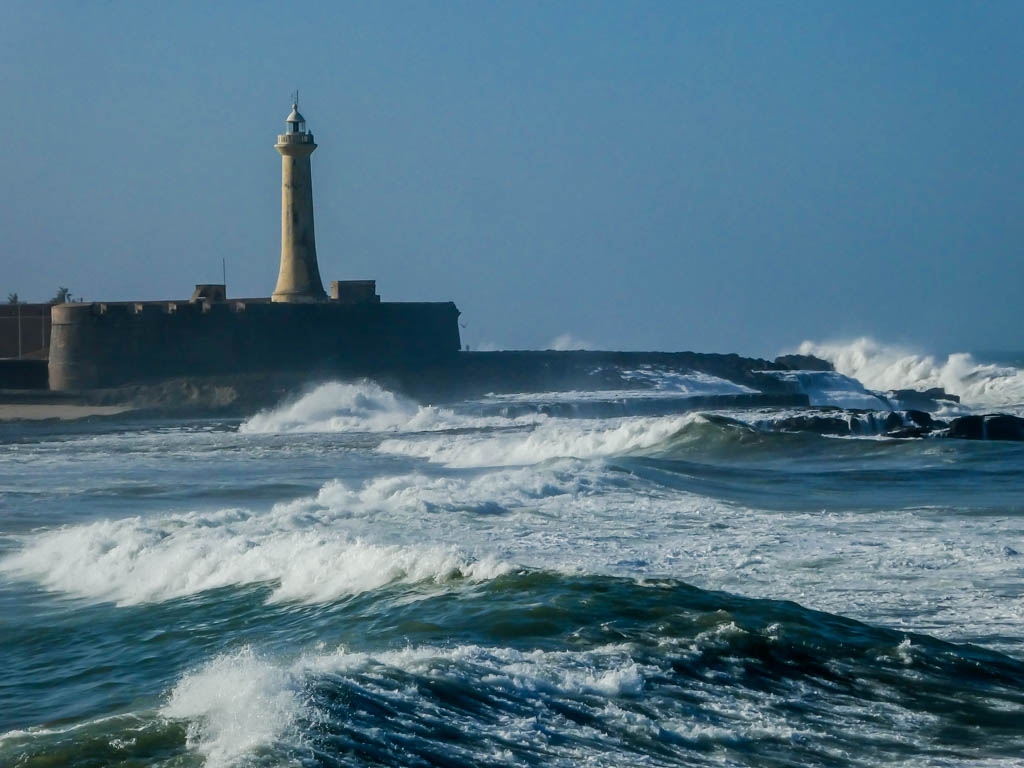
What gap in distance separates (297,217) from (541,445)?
587 inches

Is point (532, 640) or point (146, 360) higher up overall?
point (146, 360)

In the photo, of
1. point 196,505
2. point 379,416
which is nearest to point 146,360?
point 379,416

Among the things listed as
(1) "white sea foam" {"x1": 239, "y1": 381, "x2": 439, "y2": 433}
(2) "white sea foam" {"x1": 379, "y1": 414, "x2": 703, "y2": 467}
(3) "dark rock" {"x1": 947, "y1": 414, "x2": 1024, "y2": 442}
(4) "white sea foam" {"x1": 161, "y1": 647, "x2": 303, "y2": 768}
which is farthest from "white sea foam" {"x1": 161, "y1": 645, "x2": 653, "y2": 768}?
(1) "white sea foam" {"x1": 239, "y1": 381, "x2": 439, "y2": 433}

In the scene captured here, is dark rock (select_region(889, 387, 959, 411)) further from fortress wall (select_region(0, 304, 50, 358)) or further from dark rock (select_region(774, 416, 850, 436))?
fortress wall (select_region(0, 304, 50, 358))

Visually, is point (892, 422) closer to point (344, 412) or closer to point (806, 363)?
point (344, 412)

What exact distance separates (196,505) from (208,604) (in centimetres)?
570

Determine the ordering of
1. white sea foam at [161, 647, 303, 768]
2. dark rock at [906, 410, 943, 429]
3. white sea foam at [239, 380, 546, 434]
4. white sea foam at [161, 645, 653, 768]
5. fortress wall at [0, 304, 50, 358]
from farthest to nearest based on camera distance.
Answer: fortress wall at [0, 304, 50, 358], white sea foam at [239, 380, 546, 434], dark rock at [906, 410, 943, 429], white sea foam at [161, 645, 653, 768], white sea foam at [161, 647, 303, 768]

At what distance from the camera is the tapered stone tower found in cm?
3359

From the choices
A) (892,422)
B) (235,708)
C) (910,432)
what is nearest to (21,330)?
(892,422)

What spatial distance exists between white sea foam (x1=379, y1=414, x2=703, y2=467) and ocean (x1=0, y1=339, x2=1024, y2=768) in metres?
4.51

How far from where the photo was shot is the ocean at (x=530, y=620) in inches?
210

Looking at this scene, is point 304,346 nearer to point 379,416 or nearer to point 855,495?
point 379,416

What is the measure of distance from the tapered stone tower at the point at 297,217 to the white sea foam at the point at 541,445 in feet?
41.4

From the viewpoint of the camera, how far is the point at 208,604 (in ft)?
27.5
